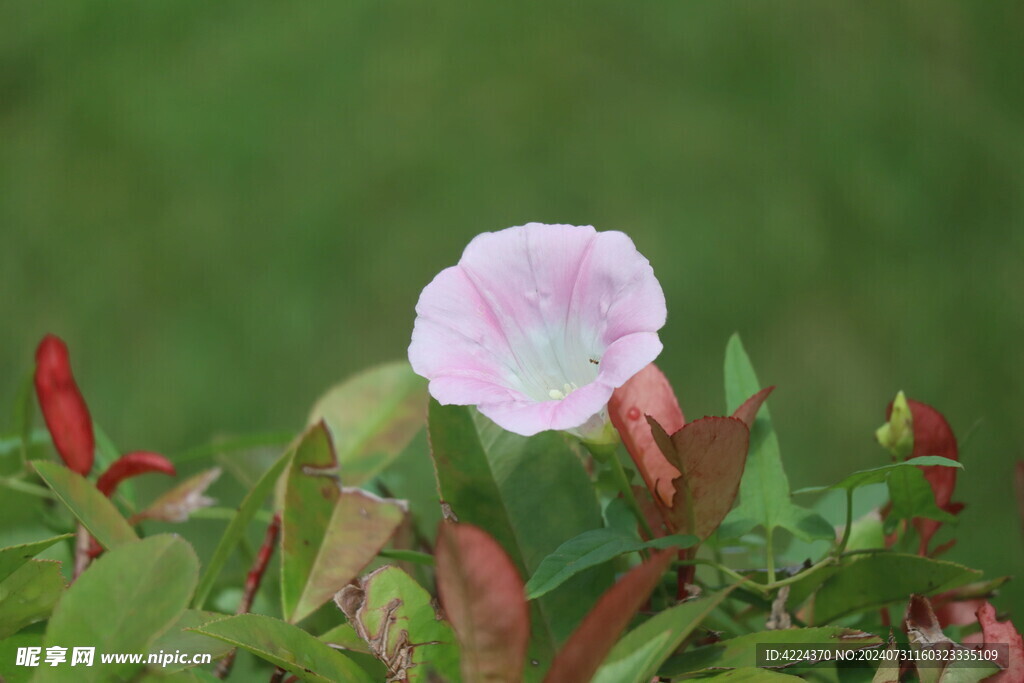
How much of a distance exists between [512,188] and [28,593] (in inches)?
90.6

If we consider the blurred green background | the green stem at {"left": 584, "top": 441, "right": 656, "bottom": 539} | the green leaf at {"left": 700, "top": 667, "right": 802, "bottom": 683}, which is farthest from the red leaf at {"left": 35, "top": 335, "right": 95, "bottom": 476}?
the blurred green background

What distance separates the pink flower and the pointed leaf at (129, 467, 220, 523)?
207 mm

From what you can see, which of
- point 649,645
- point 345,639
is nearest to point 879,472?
point 649,645

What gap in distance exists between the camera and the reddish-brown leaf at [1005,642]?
538 millimetres

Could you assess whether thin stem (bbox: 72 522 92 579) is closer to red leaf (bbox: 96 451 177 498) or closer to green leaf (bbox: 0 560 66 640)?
red leaf (bbox: 96 451 177 498)

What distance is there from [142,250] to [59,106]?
58cm

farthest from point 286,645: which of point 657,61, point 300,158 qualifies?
point 657,61

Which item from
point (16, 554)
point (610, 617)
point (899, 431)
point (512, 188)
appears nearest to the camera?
point (610, 617)

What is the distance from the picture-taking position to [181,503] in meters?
0.73

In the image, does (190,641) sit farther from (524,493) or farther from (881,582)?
(881,582)

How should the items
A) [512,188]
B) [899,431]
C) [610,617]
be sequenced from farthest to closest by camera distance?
[512,188] → [899,431] → [610,617]

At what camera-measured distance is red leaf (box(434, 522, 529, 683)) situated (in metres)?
0.43

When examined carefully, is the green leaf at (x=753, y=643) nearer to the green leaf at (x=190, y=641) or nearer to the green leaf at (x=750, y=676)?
the green leaf at (x=750, y=676)

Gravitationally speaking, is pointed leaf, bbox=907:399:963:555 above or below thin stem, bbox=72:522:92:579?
above
